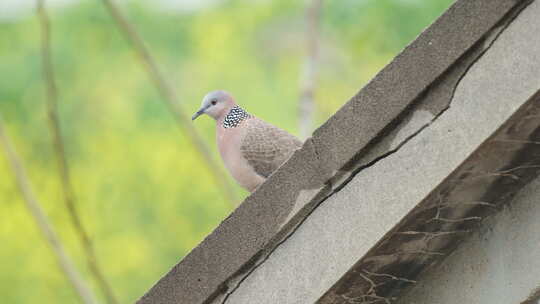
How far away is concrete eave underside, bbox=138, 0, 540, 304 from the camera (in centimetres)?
335

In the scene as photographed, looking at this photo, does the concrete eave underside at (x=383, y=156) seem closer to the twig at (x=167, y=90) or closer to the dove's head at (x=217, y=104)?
the dove's head at (x=217, y=104)

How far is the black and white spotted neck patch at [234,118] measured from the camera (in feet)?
17.6

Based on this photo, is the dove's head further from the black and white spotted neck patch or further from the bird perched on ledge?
the bird perched on ledge

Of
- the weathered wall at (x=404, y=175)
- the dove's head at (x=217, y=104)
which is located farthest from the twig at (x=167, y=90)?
the weathered wall at (x=404, y=175)

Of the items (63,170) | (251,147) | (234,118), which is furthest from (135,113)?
(251,147)

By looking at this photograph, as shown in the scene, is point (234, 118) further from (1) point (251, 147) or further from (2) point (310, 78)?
(2) point (310, 78)

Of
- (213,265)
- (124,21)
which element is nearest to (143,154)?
(124,21)

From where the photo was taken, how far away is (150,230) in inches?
938

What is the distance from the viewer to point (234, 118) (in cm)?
541

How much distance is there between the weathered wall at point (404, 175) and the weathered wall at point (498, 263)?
0.04 metres

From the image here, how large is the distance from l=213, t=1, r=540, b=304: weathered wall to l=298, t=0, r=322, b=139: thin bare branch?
4.15m

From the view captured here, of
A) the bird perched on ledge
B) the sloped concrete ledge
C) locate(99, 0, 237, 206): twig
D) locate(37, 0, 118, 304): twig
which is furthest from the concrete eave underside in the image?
locate(99, 0, 237, 206): twig

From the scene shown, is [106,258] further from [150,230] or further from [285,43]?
[285,43]

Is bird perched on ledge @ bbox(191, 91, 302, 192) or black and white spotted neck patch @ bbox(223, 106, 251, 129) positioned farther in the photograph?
black and white spotted neck patch @ bbox(223, 106, 251, 129)
